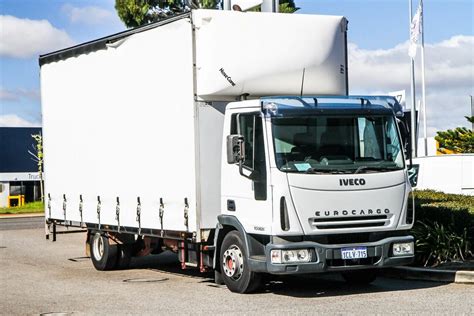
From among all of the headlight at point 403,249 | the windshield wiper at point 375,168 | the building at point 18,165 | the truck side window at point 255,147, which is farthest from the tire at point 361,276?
the building at point 18,165

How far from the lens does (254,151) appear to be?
12.4 m

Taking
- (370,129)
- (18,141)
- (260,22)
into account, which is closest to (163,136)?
(260,22)

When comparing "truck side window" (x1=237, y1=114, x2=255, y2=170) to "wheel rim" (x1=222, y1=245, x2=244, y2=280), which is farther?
"wheel rim" (x1=222, y1=245, x2=244, y2=280)

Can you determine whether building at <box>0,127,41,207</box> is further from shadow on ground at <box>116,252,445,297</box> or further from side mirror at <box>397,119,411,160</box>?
side mirror at <box>397,119,411,160</box>

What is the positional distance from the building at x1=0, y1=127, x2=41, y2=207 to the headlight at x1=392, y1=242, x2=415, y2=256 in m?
51.2

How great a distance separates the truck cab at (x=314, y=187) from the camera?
39.4 ft

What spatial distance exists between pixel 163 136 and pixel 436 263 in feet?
16.1

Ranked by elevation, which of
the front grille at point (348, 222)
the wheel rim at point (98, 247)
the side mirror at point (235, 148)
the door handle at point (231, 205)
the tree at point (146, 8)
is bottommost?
the wheel rim at point (98, 247)

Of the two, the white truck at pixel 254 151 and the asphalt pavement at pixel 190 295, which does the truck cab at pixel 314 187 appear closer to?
the white truck at pixel 254 151

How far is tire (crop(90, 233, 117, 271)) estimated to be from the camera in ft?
54.9

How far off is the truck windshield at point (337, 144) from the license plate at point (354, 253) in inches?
41.3

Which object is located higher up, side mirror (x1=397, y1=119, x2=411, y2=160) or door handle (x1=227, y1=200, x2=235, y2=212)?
side mirror (x1=397, y1=119, x2=411, y2=160)

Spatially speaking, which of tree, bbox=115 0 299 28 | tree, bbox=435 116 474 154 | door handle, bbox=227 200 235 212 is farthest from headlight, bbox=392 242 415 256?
tree, bbox=115 0 299 28

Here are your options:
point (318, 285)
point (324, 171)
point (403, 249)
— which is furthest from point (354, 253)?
point (318, 285)
